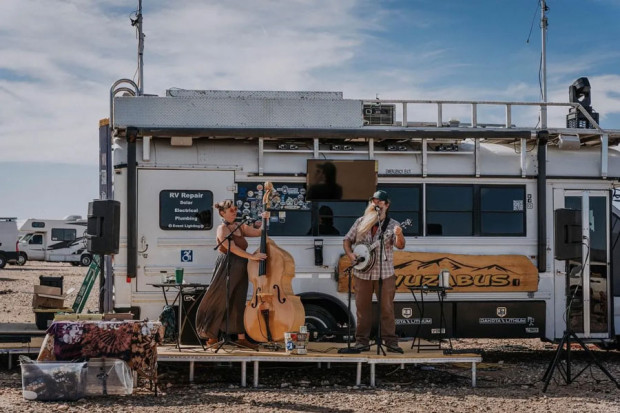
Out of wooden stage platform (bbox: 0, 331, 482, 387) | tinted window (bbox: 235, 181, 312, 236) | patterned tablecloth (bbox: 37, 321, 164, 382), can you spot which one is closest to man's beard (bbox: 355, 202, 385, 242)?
tinted window (bbox: 235, 181, 312, 236)

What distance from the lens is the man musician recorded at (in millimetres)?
8859

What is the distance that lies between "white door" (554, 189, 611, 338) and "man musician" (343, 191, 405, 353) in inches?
99.1

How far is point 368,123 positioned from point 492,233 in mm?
2067

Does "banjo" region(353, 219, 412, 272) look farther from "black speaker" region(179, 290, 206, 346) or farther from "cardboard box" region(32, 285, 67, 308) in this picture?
"cardboard box" region(32, 285, 67, 308)

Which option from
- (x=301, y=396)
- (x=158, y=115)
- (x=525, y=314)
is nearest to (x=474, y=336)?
(x=525, y=314)

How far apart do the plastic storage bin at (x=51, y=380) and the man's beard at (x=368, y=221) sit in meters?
3.24

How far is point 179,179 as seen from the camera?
9.80 m

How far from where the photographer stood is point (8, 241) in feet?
114

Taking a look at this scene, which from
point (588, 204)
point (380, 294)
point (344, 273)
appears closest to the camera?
point (380, 294)

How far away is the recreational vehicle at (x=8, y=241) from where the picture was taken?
3422 centimetres

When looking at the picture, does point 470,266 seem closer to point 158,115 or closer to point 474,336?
point 474,336

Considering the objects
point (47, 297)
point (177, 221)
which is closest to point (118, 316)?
point (177, 221)

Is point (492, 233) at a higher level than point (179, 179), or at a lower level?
lower

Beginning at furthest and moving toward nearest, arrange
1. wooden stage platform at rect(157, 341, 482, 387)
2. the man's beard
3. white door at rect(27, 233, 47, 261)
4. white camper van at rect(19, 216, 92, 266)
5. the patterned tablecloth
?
1. white door at rect(27, 233, 47, 261)
2. white camper van at rect(19, 216, 92, 266)
3. the man's beard
4. wooden stage platform at rect(157, 341, 482, 387)
5. the patterned tablecloth
